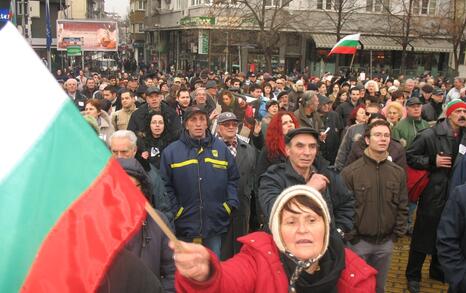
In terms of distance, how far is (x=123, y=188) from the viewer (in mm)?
2111

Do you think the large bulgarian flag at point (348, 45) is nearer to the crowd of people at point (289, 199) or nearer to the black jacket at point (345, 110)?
the black jacket at point (345, 110)

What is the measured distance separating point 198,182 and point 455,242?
2.26 metres

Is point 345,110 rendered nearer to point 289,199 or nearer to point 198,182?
point 198,182

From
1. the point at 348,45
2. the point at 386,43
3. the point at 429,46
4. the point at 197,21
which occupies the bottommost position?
the point at 348,45

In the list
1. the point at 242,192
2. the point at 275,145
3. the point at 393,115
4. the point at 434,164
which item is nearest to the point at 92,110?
the point at 242,192

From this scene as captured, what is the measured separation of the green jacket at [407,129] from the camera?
6.90m

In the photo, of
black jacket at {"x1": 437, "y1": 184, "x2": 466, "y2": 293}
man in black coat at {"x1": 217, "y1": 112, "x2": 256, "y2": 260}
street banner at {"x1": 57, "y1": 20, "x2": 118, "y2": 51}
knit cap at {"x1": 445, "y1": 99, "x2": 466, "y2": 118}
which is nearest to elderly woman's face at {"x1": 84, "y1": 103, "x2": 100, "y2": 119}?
man in black coat at {"x1": 217, "y1": 112, "x2": 256, "y2": 260}

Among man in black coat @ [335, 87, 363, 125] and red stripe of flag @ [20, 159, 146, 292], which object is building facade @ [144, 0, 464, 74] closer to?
man in black coat @ [335, 87, 363, 125]

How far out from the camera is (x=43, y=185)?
1.97 meters

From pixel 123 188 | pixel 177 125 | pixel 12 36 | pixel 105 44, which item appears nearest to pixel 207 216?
pixel 177 125

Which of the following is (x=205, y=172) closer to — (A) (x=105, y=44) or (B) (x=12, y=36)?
(B) (x=12, y=36)

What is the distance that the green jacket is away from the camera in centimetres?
690

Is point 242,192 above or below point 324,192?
below

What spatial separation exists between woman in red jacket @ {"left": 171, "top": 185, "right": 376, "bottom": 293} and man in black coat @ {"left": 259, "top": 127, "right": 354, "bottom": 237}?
113cm
